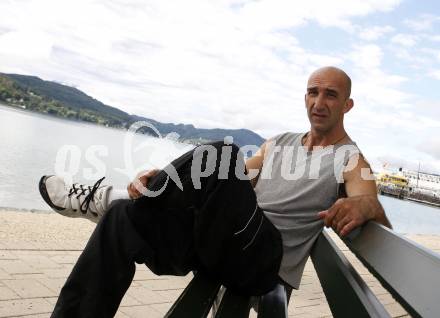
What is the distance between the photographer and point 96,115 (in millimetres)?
103250

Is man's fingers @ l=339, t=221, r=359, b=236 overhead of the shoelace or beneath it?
overhead

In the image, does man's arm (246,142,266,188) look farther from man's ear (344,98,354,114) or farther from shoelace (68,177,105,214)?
shoelace (68,177,105,214)

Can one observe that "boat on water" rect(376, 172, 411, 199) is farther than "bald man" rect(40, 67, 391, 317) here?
Yes

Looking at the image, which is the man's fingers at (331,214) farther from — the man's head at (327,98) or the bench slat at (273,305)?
the man's head at (327,98)

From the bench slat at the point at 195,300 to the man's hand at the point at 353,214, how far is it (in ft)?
1.45

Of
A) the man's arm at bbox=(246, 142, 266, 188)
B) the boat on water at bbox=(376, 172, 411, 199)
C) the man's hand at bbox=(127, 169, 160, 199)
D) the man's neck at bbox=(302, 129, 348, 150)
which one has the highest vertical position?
the man's neck at bbox=(302, 129, 348, 150)

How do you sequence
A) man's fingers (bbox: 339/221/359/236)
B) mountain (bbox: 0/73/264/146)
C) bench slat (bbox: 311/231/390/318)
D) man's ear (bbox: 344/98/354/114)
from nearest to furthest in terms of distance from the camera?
bench slat (bbox: 311/231/390/318) < man's fingers (bbox: 339/221/359/236) < man's ear (bbox: 344/98/354/114) < mountain (bbox: 0/73/264/146)

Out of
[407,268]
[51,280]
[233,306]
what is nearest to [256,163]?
[233,306]

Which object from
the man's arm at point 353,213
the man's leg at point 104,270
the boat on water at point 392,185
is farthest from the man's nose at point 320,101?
the boat on water at point 392,185

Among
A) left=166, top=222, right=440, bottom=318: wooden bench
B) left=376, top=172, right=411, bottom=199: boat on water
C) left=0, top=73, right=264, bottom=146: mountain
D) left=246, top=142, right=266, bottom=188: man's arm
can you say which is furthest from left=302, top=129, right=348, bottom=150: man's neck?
left=376, top=172, right=411, bottom=199: boat on water

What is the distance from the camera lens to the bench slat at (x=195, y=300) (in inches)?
54.9

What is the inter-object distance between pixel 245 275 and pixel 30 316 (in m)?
1.52

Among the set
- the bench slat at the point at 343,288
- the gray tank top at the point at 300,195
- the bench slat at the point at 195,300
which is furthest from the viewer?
the gray tank top at the point at 300,195

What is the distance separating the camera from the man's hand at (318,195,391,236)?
1518 mm
